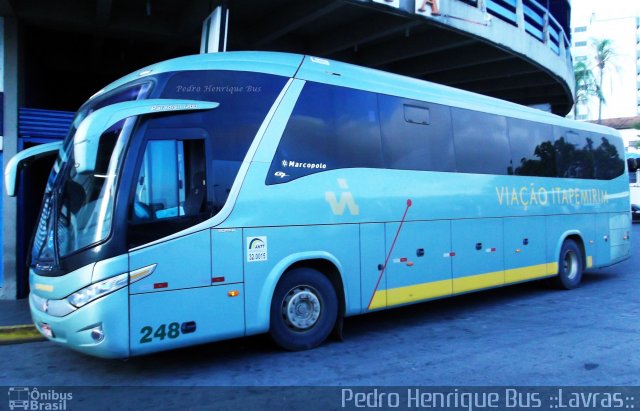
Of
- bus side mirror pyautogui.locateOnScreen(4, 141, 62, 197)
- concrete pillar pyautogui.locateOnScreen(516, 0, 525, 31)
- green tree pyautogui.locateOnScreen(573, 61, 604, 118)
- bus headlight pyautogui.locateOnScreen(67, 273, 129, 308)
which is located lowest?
bus headlight pyautogui.locateOnScreen(67, 273, 129, 308)

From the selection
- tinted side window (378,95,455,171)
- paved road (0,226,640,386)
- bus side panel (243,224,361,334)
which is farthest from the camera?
tinted side window (378,95,455,171)

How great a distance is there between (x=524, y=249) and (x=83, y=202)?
7727mm

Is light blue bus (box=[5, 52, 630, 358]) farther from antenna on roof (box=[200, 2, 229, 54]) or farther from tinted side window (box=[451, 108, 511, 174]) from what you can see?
antenna on roof (box=[200, 2, 229, 54])

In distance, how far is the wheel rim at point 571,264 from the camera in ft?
36.3

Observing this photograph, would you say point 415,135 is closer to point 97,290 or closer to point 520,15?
point 97,290

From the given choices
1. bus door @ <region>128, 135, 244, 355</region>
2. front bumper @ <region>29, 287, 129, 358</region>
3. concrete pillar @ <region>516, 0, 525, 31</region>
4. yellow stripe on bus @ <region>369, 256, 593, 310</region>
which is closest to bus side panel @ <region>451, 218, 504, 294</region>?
yellow stripe on bus @ <region>369, 256, 593, 310</region>

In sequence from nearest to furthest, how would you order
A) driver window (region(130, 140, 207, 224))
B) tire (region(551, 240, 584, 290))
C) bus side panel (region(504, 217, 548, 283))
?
driver window (region(130, 140, 207, 224))
bus side panel (region(504, 217, 548, 283))
tire (region(551, 240, 584, 290))

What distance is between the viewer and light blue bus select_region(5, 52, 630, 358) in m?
5.12

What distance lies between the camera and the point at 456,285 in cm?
824

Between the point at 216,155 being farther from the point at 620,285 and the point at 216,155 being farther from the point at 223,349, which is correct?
the point at 620,285

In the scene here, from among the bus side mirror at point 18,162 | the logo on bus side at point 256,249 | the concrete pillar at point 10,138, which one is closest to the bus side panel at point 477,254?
the logo on bus side at point 256,249

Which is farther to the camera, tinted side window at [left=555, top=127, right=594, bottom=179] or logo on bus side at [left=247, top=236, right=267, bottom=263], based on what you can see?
tinted side window at [left=555, top=127, right=594, bottom=179]

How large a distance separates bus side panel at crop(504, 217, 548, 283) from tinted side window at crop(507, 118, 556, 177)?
0.97m

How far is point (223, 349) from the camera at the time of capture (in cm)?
664
